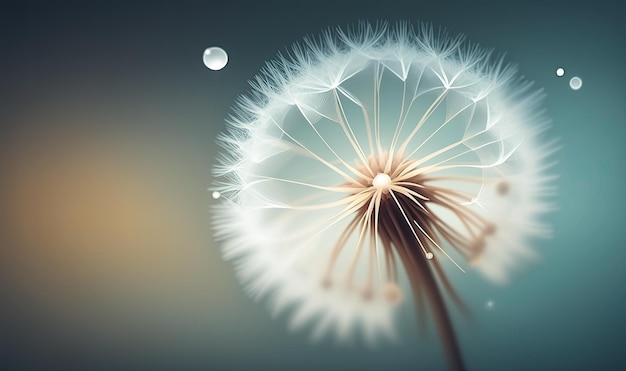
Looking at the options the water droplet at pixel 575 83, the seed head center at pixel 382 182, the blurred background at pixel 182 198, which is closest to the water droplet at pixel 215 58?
the blurred background at pixel 182 198

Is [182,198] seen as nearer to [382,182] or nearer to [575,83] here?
[382,182]

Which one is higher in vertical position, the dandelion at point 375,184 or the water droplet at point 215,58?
the water droplet at point 215,58

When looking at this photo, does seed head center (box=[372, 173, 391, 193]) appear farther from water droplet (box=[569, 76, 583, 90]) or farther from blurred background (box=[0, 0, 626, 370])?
water droplet (box=[569, 76, 583, 90])

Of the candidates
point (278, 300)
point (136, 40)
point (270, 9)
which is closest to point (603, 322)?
point (278, 300)

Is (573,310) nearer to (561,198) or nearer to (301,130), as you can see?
(561,198)

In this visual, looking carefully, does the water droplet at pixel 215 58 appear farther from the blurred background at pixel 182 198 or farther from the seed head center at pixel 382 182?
the seed head center at pixel 382 182

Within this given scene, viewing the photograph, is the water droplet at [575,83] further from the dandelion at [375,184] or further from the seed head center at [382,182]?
the seed head center at [382,182]
